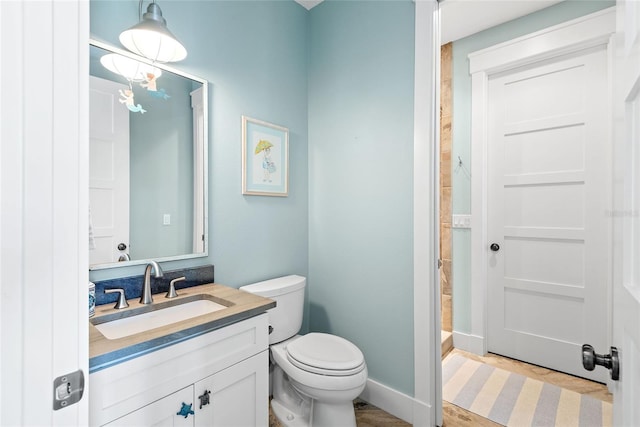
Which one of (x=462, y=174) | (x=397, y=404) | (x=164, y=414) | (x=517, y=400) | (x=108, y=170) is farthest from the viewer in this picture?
(x=462, y=174)

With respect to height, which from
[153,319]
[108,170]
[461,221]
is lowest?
[153,319]

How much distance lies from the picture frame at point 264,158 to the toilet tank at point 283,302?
564 millimetres

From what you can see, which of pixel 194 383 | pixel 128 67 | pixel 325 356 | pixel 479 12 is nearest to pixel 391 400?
pixel 325 356

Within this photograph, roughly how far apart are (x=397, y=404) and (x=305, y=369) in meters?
0.68

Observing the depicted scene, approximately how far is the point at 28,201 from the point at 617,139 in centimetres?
112

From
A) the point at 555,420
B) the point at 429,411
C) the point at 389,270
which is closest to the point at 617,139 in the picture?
the point at 389,270

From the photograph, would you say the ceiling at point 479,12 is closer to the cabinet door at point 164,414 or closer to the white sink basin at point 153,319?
the white sink basin at point 153,319

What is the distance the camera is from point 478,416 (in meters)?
1.75

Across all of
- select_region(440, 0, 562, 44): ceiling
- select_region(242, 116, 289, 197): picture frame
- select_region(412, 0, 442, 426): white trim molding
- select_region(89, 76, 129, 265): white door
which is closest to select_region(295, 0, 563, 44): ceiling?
select_region(440, 0, 562, 44): ceiling

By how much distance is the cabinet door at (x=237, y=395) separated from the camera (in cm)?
111

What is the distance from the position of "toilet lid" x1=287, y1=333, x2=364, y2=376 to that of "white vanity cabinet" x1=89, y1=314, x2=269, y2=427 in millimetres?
256

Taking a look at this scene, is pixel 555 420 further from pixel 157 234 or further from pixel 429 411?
pixel 157 234

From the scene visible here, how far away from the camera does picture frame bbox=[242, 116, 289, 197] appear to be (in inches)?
71.7

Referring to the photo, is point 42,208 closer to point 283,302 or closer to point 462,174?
point 283,302
